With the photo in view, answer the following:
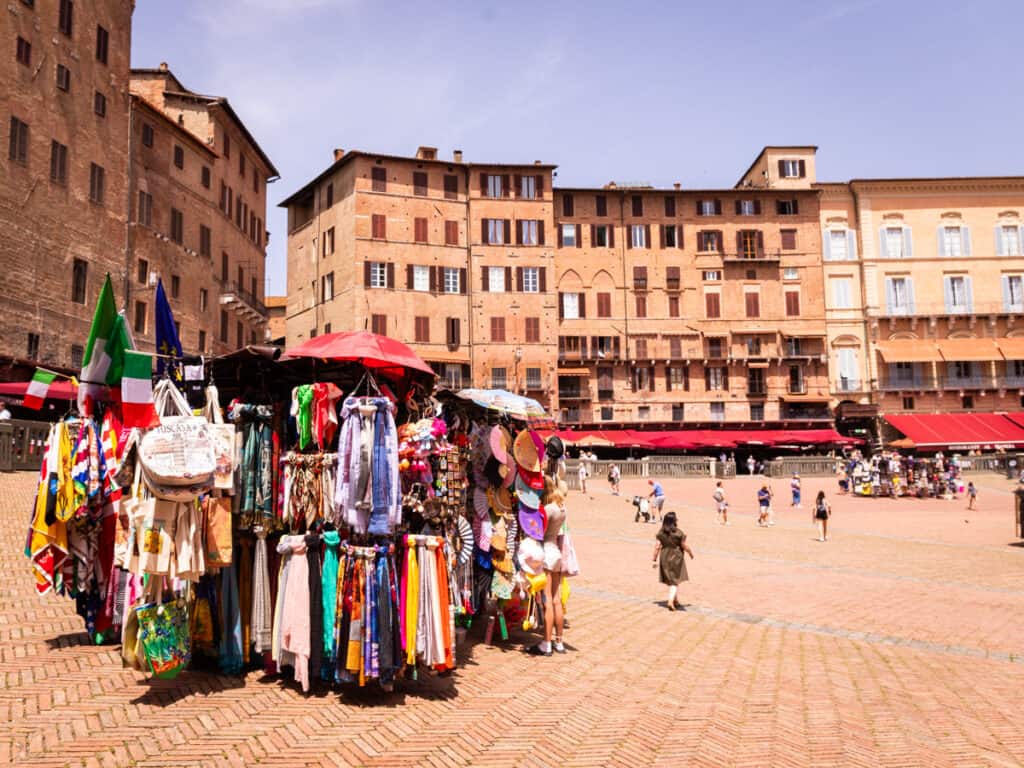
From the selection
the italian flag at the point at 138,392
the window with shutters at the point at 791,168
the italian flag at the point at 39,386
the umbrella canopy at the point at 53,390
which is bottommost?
the italian flag at the point at 138,392

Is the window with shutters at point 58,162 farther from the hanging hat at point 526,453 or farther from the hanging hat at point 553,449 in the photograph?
the hanging hat at point 526,453

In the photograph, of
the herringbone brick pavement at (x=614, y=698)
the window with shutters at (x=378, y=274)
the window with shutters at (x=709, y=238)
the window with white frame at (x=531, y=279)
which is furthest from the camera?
the window with shutters at (x=709, y=238)

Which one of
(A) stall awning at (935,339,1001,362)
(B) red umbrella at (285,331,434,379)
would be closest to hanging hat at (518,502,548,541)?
(B) red umbrella at (285,331,434,379)

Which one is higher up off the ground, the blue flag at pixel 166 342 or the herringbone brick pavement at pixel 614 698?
the blue flag at pixel 166 342

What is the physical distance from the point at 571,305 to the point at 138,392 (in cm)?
4870

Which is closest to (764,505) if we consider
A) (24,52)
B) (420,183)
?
(24,52)

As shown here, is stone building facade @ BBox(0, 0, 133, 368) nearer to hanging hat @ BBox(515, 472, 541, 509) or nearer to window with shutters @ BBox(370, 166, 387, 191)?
window with shutters @ BBox(370, 166, 387, 191)

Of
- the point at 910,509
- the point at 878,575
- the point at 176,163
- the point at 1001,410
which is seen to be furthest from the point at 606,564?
the point at 1001,410

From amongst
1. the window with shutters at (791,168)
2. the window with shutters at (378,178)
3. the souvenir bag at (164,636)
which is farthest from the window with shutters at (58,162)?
the window with shutters at (791,168)

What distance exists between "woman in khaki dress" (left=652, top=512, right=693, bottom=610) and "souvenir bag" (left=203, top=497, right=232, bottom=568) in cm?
732

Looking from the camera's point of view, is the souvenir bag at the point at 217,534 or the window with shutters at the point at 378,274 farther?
the window with shutters at the point at 378,274

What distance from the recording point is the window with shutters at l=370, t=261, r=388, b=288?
48688 millimetres

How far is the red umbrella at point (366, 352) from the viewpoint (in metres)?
6.86

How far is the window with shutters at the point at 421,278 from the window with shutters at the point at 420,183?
15.9 ft
